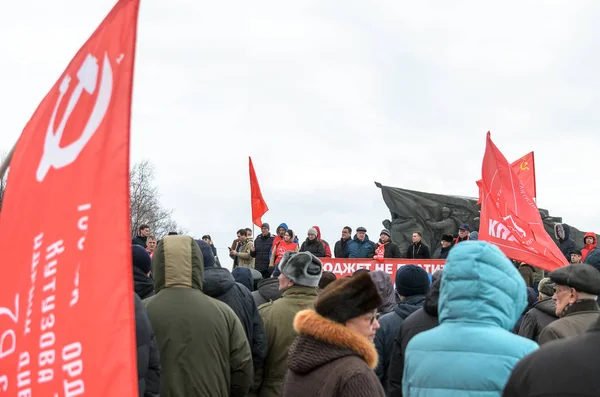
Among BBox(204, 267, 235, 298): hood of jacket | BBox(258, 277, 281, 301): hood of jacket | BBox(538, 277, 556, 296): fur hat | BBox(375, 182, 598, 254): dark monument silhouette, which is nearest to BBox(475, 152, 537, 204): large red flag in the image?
BBox(375, 182, 598, 254): dark monument silhouette

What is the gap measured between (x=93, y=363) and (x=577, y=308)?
3668mm

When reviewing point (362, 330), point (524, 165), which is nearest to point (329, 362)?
point (362, 330)

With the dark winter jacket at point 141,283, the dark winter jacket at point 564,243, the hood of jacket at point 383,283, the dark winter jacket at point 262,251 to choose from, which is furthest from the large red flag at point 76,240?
the dark winter jacket at point 262,251

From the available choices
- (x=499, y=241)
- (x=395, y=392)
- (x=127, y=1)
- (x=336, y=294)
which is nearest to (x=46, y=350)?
(x=127, y=1)

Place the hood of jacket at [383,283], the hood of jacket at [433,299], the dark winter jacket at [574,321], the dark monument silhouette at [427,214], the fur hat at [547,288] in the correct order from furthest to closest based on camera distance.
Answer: the dark monument silhouette at [427,214] → the fur hat at [547,288] → the hood of jacket at [383,283] → the hood of jacket at [433,299] → the dark winter jacket at [574,321]

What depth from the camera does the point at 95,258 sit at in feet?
6.86

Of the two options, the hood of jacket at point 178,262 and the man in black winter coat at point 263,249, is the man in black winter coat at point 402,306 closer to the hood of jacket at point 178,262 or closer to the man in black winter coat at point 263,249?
the hood of jacket at point 178,262

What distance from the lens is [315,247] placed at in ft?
55.0

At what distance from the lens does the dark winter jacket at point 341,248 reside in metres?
17.5

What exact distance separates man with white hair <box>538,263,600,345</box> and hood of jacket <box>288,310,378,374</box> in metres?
1.70

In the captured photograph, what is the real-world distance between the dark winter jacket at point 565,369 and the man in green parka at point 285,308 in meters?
3.45

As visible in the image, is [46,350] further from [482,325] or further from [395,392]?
[395,392]

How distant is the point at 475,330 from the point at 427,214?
21908mm

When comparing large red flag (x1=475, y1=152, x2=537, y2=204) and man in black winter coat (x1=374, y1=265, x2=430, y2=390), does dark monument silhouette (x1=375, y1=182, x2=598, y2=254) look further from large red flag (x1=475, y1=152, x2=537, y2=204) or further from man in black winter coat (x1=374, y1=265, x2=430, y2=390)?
man in black winter coat (x1=374, y1=265, x2=430, y2=390)
